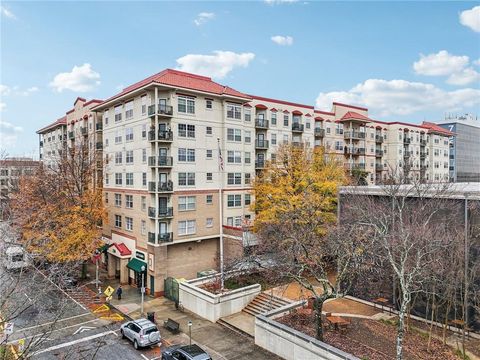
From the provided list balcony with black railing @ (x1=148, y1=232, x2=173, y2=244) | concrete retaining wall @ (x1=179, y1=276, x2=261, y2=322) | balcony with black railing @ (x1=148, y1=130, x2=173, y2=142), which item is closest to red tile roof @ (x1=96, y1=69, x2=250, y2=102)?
balcony with black railing @ (x1=148, y1=130, x2=173, y2=142)

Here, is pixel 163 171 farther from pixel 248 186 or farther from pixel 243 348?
pixel 243 348

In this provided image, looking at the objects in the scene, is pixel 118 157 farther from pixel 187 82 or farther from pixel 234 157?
pixel 234 157

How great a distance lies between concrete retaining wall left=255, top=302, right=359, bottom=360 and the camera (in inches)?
740

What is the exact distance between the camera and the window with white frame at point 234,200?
3906cm

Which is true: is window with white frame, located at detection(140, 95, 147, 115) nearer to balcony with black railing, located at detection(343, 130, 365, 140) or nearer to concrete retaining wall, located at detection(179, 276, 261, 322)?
concrete retaining wall, located at detection(179, 276, 261, 322)

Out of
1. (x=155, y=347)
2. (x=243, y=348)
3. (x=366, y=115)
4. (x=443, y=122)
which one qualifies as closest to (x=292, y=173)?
(x=243, y=348)

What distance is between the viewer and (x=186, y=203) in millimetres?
35531

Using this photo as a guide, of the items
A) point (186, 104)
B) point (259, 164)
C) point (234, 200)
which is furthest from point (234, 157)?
point (186, 104)

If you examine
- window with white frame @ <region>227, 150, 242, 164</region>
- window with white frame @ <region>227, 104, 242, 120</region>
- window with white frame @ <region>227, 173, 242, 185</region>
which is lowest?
window with white frame @ <region>227, 173, 242, 185</region>

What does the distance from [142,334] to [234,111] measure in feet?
79.2

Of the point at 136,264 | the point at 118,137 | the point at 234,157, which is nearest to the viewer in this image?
the point at 136,264

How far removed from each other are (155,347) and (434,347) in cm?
1645

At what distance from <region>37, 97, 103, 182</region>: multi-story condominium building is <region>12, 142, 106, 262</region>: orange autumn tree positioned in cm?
161

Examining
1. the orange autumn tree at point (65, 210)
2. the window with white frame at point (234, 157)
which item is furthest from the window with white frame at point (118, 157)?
the window with white frame at point (234, 157)
